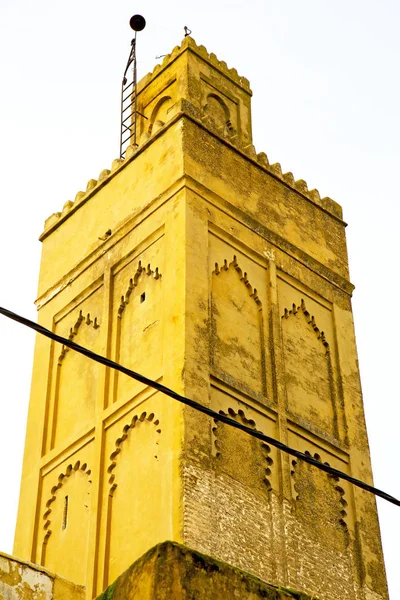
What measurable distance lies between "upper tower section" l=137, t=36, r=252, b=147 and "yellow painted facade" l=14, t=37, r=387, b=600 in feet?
0.16

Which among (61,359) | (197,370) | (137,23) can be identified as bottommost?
(197,370)

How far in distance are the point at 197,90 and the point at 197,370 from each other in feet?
16.9

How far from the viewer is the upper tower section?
17.6 meters

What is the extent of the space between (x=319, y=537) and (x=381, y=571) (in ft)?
3.48

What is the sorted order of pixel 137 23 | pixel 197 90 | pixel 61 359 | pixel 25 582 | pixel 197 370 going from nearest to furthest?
pixel 25 582
pixel 197 370
pixel 61 359
pixel 197 90
pixel 137 23

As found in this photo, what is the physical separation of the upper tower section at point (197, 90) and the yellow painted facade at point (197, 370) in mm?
50

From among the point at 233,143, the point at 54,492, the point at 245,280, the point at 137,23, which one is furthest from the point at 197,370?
the point at 137,23

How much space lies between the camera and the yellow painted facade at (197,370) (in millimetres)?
13531

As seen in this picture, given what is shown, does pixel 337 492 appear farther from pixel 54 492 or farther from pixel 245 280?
pixel 54 492

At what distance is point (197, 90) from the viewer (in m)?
17.5

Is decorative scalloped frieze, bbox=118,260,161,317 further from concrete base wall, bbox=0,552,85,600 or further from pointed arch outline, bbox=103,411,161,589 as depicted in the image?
concrete base wall, bbox=0,552,85,600

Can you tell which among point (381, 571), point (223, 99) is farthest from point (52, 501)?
point (223, 99)

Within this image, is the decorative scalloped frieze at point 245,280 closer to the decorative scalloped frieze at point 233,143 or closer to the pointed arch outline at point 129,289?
the pointed arch outline at point 129,289

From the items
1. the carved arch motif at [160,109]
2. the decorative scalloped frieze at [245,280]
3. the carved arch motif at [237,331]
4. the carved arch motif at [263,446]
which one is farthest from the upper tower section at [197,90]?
the carved arch motif at [263,446]
